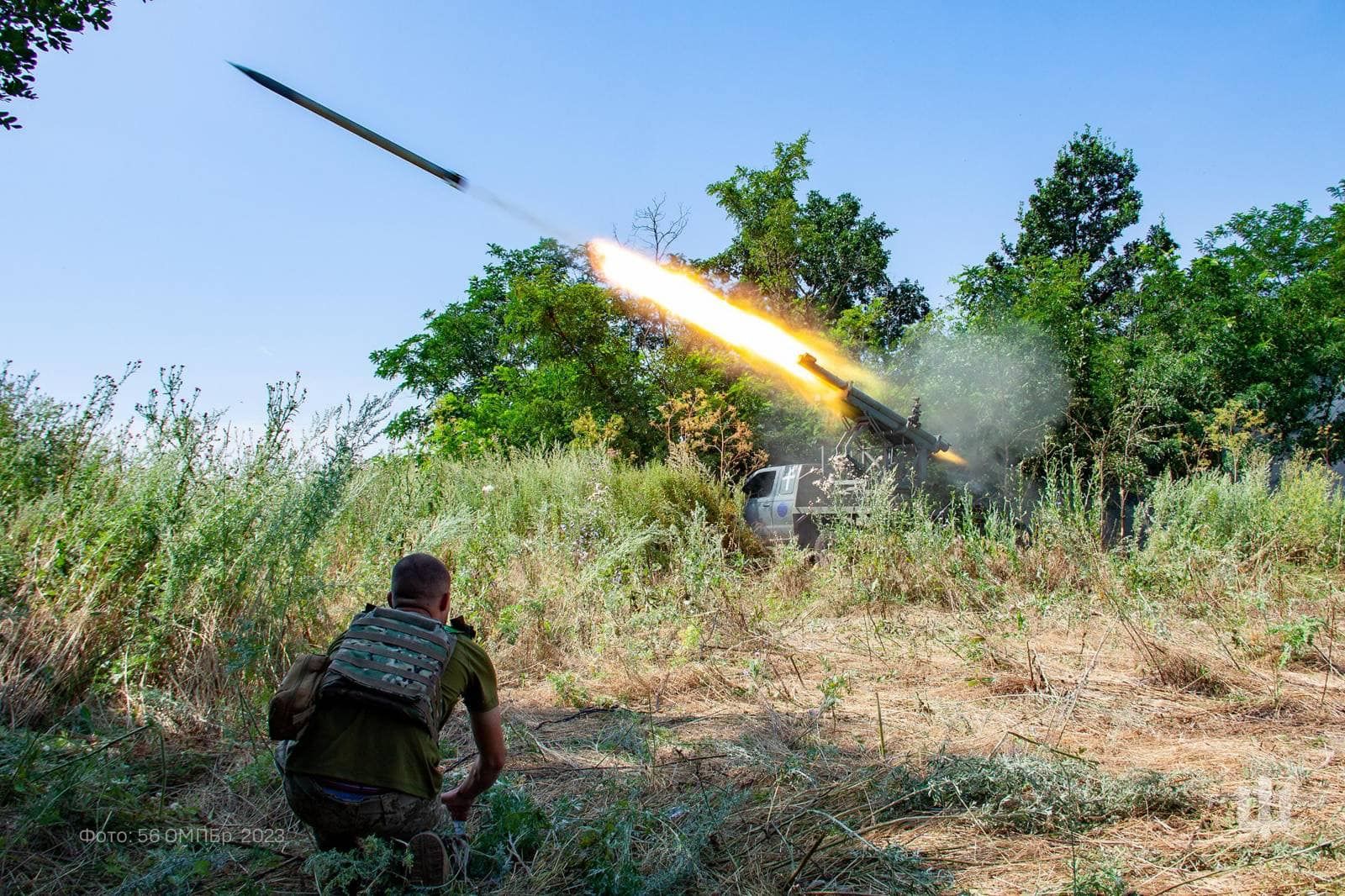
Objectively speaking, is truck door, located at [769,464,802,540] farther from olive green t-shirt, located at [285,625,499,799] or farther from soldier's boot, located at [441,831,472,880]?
olive green t-shirt, located at [285,625,499,799]

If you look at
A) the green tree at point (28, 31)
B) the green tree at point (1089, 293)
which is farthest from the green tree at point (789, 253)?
the green tree at point (28, 31)

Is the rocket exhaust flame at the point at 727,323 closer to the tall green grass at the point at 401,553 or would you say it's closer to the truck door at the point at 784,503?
the truck door at the point at 784,503

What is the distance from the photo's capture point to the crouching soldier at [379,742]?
2.40 metres

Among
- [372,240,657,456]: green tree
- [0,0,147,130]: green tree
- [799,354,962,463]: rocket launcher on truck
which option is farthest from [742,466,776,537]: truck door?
[0,0,147,130]: green tree

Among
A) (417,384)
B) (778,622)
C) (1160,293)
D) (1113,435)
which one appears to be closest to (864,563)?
(778,622)

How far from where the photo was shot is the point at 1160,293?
20.7m

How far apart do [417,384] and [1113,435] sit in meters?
27.7

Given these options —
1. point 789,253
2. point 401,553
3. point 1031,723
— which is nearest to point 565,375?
point 789,253

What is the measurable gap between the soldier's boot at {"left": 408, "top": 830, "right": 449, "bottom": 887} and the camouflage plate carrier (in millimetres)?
287

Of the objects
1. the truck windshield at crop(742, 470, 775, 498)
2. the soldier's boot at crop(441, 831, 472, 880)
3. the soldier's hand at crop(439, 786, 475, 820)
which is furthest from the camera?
the truck windshield at crop(742, 470, 775, 498)

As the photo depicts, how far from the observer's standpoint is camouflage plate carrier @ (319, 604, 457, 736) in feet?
7.89

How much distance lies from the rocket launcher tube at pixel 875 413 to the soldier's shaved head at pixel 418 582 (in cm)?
869

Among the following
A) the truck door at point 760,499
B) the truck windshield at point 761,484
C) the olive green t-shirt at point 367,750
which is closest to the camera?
the olive green t-shirt at point 367,750

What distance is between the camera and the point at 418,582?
8.68 ft
